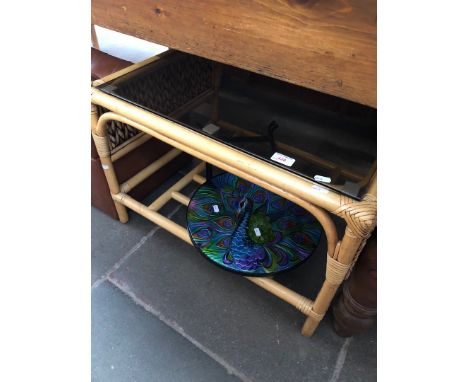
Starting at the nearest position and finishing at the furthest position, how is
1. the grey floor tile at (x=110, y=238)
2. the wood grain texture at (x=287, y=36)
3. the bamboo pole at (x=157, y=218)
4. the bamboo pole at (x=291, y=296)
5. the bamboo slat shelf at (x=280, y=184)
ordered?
the wood grain texture at (x=287, y=36) → the bamboo slat shelf at (x=280, y=184) → the bamboo pole at (x=291, y=296) → the bamboo pole at (x=157, y=218) → the grey floor tile at (x=110, y=238)

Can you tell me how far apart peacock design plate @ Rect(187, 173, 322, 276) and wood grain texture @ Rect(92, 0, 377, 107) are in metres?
0.46

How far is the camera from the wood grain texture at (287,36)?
1.27 feet

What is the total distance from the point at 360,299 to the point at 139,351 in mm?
538

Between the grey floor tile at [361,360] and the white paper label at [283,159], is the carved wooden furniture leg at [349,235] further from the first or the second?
the grey floor tile at [361,360]

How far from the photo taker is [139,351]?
775 mm

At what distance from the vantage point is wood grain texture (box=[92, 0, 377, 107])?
1.27 feet

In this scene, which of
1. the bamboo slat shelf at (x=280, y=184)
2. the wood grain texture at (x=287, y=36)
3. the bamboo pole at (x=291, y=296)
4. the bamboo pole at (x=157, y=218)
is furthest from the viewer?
the bamboo pole at (x=157, y=218)

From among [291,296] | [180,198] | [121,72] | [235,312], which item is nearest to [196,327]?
[235,312]

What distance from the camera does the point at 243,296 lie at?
0.89 m

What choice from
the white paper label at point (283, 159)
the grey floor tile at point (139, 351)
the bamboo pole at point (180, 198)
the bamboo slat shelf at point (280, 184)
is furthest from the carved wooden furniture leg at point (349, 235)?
the bamboo pole at point (180, 198)

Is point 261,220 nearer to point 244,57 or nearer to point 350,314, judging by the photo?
point 350,314

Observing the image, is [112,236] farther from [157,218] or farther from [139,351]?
[139,351]

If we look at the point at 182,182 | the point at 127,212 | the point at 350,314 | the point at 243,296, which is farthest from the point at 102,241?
the point at 350,314
